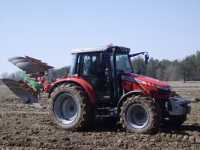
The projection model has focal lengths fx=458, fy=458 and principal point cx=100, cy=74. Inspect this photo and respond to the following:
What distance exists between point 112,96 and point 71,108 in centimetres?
125

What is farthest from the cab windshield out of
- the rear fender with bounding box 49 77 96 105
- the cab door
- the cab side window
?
the rear fender with bounding box 49 77 96 105

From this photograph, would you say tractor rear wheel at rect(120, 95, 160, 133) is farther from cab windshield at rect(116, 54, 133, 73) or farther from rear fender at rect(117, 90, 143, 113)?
cab windshield at rect(116, 54, 133, 73)

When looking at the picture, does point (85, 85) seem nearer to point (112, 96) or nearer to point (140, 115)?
point (112, 96)

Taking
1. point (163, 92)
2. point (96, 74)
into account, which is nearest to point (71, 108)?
point (96, 74)

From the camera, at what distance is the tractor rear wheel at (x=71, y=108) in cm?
1174

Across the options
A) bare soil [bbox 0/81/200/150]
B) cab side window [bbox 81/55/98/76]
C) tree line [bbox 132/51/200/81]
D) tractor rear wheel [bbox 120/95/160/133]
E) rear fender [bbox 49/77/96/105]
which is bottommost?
bare soil [bbox 0/81/200/150]

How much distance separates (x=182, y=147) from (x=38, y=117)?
6569 mm

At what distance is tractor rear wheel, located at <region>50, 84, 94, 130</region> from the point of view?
11.7 meters

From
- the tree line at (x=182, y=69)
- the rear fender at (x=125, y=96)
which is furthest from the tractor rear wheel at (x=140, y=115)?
the tree line at (x=182, y=69)

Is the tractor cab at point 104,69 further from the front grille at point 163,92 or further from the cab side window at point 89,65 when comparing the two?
the front grille at point 163,92

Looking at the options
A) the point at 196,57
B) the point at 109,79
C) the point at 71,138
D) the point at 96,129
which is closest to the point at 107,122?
the point at 96,129

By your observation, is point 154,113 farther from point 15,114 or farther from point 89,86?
point 15,114

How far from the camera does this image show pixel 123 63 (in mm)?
12312

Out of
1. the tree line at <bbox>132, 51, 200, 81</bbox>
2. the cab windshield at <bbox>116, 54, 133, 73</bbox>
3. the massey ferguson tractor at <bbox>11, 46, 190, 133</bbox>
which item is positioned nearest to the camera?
the massey ferguson tractor at <bbox>11, 46, 190, 133</bbox>
